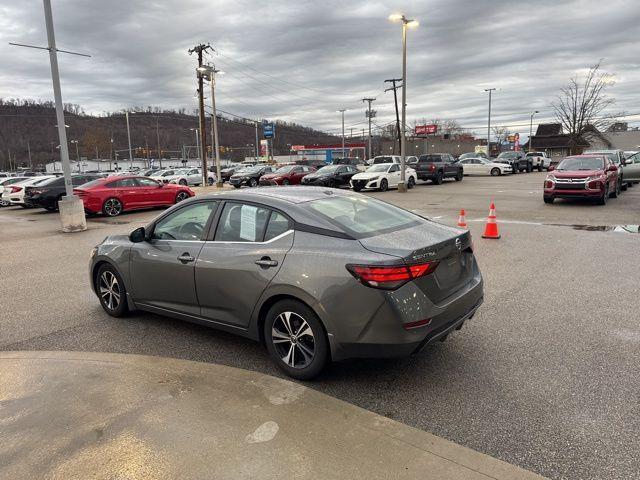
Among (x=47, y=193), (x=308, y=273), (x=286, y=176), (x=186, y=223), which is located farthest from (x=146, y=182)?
(x=308, y=273)

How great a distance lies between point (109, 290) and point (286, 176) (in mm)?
23240

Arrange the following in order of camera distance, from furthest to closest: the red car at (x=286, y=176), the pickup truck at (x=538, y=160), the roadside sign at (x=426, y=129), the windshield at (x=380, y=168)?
the roadside sign at (x=426, y=129) < the pickup truck at (x=538, y=160) < the red car at (x=286, y=176) < the windshield at (x=380, y=168)

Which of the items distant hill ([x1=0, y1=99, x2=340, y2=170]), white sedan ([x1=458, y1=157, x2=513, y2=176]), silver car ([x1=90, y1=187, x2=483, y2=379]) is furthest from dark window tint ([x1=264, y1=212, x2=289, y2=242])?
distant hill ([x1=0, y1=99, x2=340, y2=170])

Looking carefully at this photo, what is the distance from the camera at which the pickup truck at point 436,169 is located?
29984 millimetres

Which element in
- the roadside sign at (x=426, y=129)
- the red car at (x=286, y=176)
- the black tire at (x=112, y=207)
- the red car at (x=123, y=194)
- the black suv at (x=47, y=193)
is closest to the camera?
the red car at (x=123, y=194)

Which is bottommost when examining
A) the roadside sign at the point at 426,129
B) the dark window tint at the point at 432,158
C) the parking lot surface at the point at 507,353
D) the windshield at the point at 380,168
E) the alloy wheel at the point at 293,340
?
the parking lot surface at the point at 507,353

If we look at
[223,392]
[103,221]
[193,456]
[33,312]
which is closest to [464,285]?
[223,392]

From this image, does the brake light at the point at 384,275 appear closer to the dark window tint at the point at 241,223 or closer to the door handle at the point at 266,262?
the door handle at the point at 266,262

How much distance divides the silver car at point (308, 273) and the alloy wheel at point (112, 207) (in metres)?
13.4

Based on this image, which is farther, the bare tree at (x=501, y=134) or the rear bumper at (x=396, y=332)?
the bare tree at (x=501, y=134)

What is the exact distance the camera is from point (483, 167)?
39.2 meters

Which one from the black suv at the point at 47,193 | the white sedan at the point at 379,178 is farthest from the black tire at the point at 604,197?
the black suv at the point at 47,193

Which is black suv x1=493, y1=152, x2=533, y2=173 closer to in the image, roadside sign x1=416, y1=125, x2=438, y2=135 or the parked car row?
the parked car row

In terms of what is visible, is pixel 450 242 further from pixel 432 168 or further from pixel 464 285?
pixel 432 168
